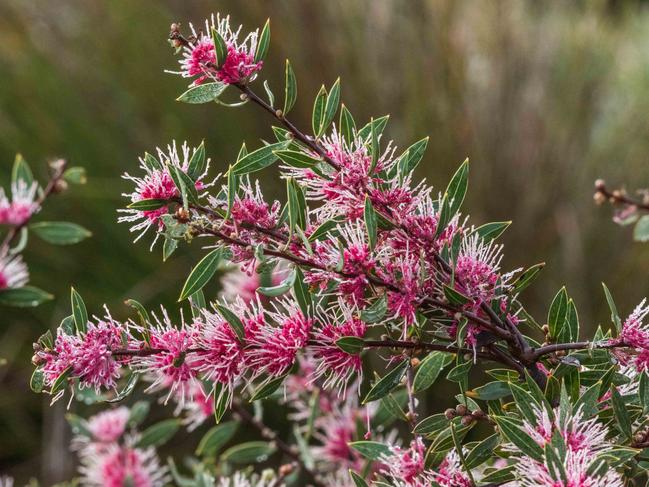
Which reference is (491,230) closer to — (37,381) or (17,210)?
(37,381)

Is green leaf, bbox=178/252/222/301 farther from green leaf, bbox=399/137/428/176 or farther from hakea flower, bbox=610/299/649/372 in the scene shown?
hakea flower, bbox=610/299/649/372

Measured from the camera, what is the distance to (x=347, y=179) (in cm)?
52

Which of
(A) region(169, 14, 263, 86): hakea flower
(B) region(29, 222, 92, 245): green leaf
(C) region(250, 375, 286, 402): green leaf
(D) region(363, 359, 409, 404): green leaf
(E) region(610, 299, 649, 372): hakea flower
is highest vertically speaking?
(B) region(29, 222, 92, 245): green leaf

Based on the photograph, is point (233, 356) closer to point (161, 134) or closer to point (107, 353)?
point (107, 353)

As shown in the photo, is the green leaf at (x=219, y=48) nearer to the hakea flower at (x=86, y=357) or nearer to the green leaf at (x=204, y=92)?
the green leaf at (x=204, y=92)

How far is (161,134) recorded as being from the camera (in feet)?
7.23

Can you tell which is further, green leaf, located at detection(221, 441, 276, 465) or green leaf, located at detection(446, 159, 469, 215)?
green leaf, located at detection(221, 441, 276, 465)

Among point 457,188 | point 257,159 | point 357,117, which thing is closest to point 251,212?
point 257,159

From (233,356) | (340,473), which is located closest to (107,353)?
(233,356)

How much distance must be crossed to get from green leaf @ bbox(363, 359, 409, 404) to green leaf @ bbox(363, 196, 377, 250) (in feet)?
0.36

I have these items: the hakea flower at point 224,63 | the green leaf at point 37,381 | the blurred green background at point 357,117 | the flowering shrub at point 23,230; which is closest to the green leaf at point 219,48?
the hakea flower at point 224,63

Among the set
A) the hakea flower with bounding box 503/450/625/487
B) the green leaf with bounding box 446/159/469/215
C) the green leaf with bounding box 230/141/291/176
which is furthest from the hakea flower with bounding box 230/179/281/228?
the hakea flower with bounding box 503/450/625/487

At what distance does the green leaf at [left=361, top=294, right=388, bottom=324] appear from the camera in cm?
49

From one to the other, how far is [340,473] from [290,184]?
437mm
